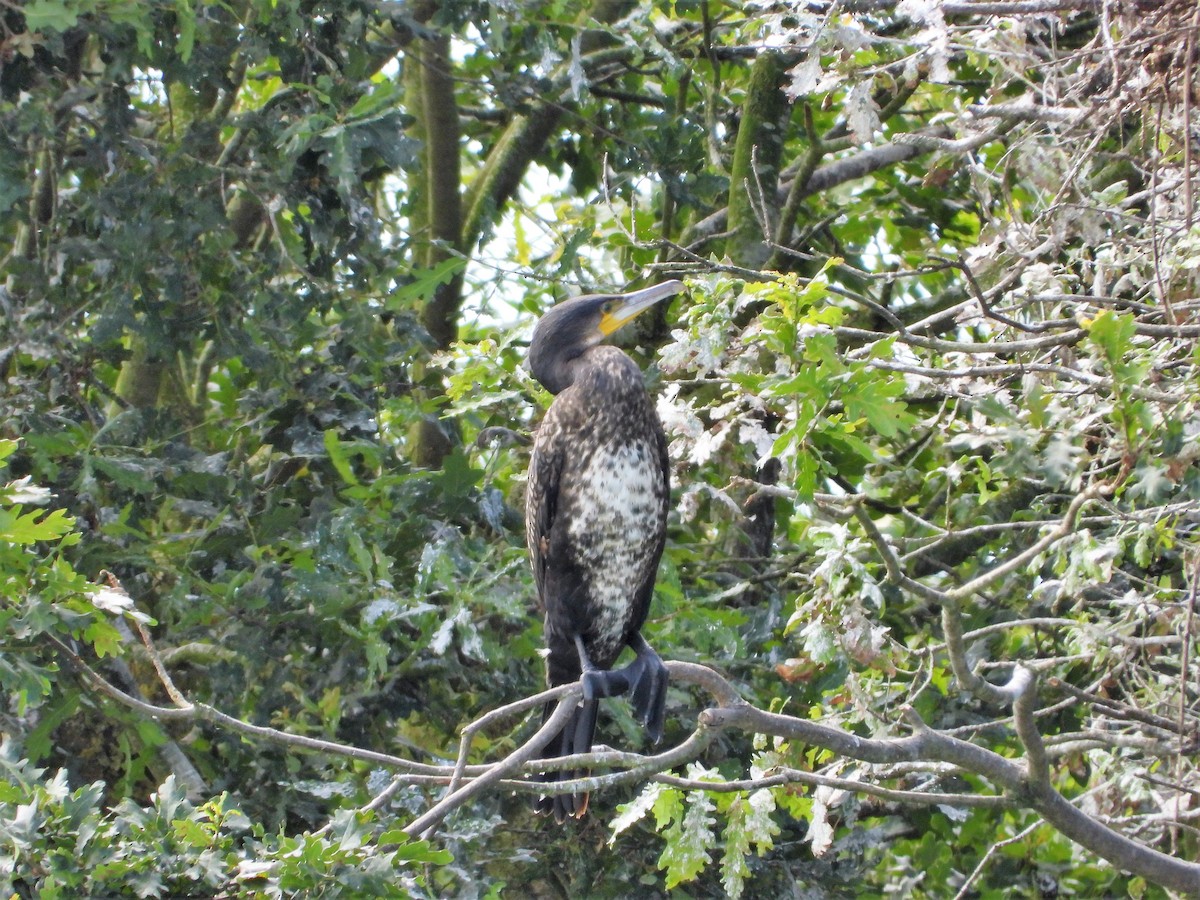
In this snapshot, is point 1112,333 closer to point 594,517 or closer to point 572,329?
point 594,517

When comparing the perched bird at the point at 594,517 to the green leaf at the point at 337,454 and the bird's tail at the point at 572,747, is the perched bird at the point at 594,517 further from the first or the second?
the green leaf at the point at 337,454

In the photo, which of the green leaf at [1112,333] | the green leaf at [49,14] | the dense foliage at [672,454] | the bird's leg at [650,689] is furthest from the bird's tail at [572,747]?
the green leaf at [49,14]

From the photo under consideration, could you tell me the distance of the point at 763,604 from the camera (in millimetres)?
4250

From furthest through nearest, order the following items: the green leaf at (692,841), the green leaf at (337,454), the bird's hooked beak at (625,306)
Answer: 1. the green leaf at (337,454)
2. the bird's hooked beak at (625,306)
3. the green leaf at (692,841)

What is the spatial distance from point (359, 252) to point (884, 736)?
194 centimetres

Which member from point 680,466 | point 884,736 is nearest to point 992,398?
point 884,736

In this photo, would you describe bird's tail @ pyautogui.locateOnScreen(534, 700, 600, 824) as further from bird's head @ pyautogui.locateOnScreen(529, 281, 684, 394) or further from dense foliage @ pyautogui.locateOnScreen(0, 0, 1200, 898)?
bird's head @ pyautogui.locateOnScreen(529, 281, 684, 394)

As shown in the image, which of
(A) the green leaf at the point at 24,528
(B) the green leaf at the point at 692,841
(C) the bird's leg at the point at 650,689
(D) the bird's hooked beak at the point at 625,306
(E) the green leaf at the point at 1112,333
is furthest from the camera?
(D) the bird's hooked beak at the point at 625,306

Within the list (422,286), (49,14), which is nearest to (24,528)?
(49,14)

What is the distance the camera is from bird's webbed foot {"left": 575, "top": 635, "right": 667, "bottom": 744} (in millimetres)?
3172

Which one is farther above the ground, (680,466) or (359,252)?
(359,252)

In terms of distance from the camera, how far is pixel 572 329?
11.7 ft

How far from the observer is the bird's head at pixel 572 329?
3.51 m

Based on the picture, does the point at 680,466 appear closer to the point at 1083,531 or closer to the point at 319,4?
the point at 1083,531
